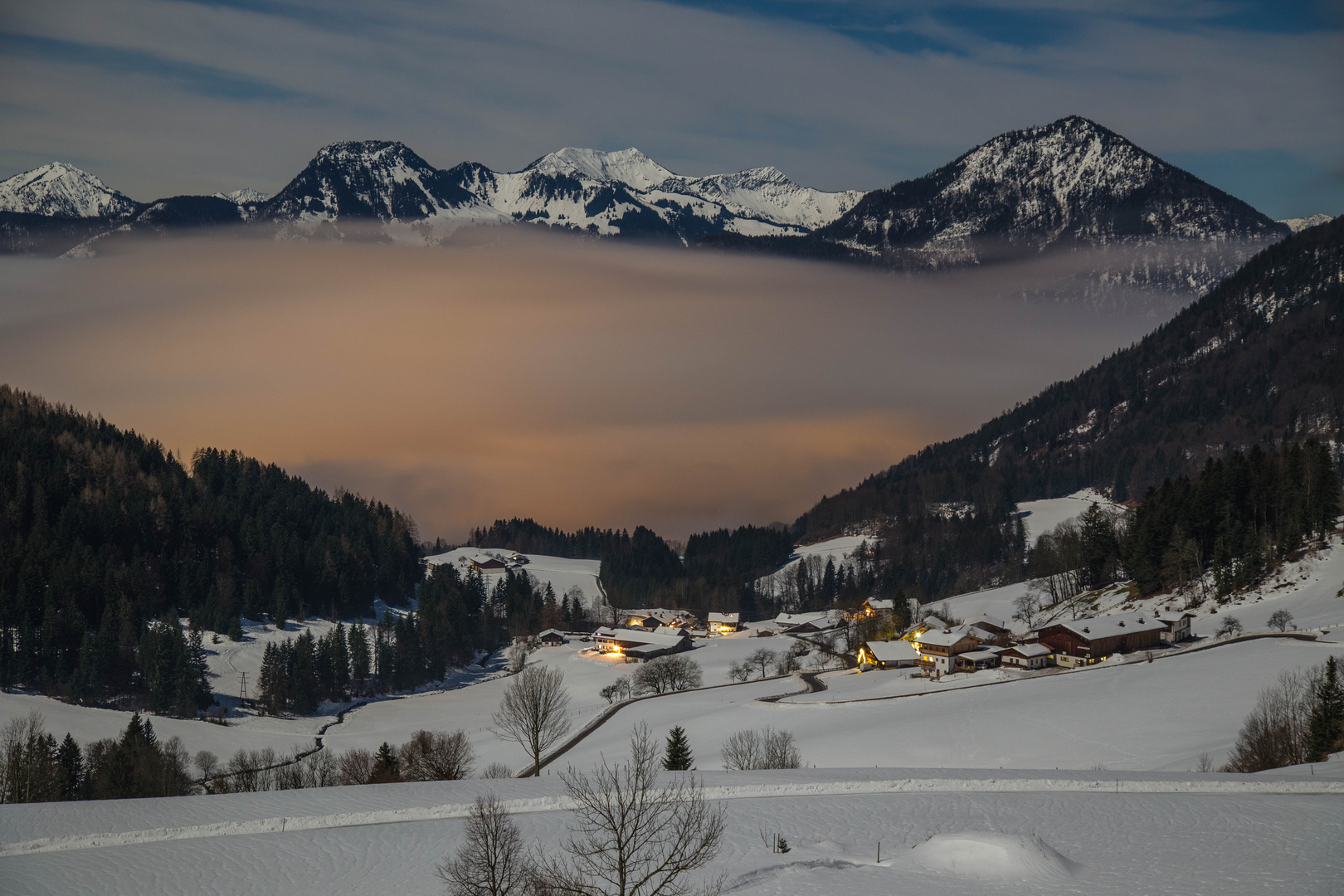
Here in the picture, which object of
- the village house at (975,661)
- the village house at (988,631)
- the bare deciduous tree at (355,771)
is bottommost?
the bare deciduous tree at (355,771)

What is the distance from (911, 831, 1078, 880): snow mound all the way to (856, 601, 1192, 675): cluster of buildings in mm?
63896

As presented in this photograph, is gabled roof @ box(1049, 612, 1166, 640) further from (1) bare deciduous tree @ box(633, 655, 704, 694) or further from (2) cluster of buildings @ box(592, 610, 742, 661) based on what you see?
(2) cluster of buildings @ box(592, 610, 742, 661)

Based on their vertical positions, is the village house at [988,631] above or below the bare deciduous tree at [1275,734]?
above

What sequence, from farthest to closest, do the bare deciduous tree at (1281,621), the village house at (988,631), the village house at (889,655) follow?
the village house at (889,655)
the village house at (988,631)
the bare deciduous tree at (1281,621)

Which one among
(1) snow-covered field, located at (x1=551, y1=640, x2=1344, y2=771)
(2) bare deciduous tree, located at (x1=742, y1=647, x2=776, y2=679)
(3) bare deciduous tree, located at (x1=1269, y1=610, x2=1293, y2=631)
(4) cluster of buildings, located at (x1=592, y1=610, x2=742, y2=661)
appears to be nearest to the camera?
(1) snow-covered field, located at (x1=551, y1=640, x2=1344, y2=771)

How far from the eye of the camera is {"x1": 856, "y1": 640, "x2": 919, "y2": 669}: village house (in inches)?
4213

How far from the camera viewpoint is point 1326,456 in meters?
108

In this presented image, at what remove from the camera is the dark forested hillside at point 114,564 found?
126 metres

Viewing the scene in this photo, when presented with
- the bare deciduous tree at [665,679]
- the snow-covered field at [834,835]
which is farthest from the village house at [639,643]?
the snow-covered field at [834,835]

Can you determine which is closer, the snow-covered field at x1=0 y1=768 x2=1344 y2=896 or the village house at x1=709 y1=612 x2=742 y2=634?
the snow-covered field at x1=0 y1=768 x2=1344 y2=896

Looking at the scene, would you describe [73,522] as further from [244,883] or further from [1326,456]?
[1326,456]

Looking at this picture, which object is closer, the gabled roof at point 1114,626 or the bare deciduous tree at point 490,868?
the bare deciduous tree at point 490,868

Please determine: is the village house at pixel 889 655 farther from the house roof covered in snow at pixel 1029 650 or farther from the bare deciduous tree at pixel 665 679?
the bare deciduous tree at pixel 665 679

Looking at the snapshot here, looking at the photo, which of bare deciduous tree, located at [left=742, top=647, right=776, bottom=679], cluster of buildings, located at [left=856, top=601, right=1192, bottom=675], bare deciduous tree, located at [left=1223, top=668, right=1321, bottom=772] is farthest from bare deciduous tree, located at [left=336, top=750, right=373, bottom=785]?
bare deciduous tree, located at [left=742, top=647, right=776, bottom=679]
